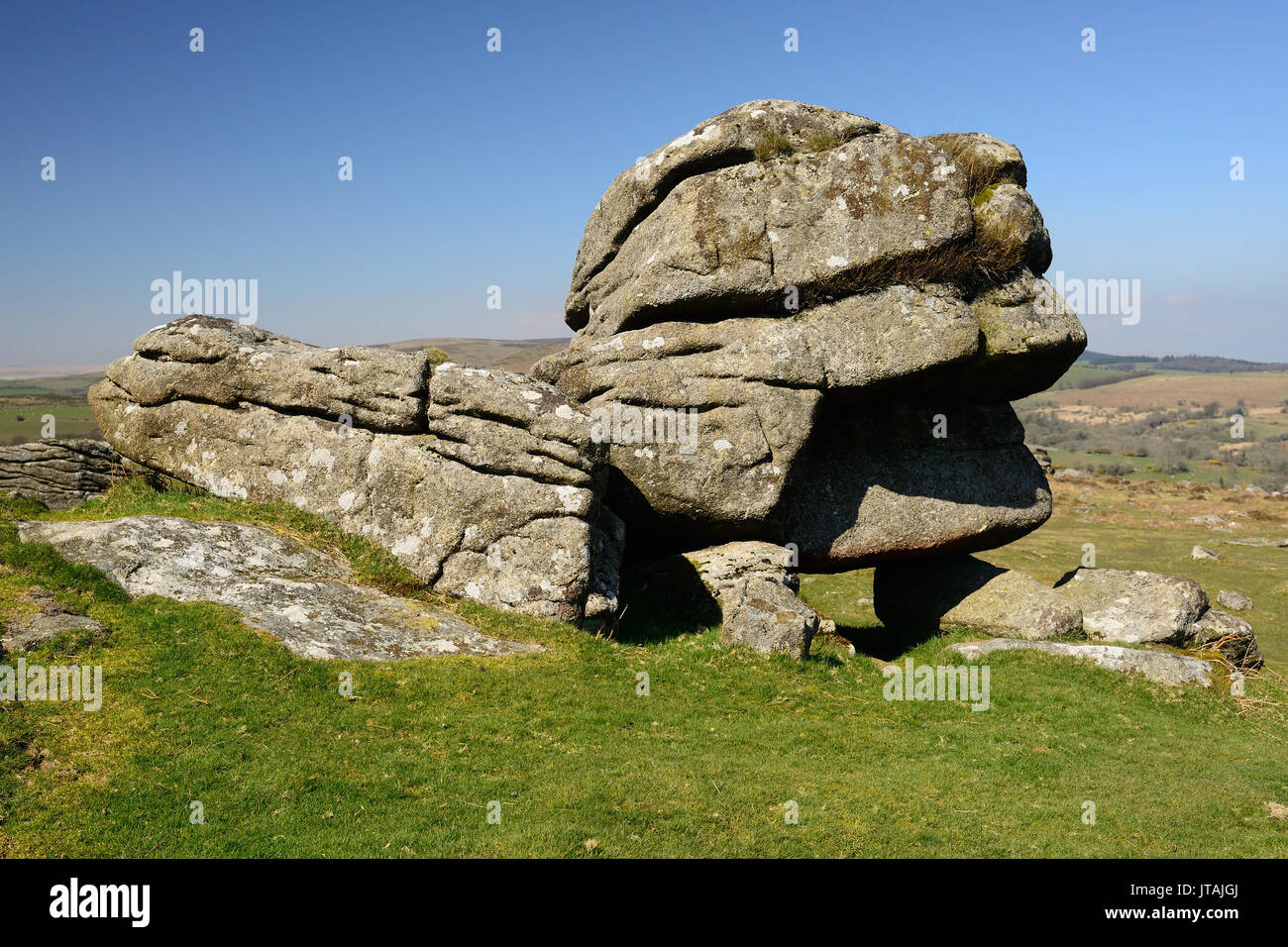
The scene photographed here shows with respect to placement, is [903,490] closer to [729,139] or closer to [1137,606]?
[1137,606]

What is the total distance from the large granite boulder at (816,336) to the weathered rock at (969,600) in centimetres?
125

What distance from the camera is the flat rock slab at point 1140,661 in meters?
18.3

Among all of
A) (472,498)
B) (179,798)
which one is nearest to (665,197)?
(472,498)

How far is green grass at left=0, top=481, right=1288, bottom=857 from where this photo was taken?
389 inches

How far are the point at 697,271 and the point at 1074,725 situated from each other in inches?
517

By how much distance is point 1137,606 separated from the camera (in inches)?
825

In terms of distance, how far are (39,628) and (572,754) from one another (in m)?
8.70

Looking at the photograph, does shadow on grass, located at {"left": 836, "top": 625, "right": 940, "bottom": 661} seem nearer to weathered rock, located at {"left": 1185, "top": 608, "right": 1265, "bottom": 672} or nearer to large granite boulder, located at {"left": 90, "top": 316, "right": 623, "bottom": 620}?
weathered rock, located at {"left": 1185, "top": 608, "right": 1265, "bottom": 672}

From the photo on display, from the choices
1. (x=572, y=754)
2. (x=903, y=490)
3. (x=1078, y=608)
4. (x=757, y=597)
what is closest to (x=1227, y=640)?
(x=1078, y=608)

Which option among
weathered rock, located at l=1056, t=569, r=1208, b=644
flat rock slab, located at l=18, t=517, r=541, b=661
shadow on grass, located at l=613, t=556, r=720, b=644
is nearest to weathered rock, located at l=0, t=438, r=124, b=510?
flat rock slab, located at l=18, t=517, r=541, b=661

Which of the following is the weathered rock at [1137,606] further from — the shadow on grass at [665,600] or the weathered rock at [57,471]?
the weathered rock at [57,471]

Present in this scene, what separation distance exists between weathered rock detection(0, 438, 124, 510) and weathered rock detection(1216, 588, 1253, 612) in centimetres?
3825

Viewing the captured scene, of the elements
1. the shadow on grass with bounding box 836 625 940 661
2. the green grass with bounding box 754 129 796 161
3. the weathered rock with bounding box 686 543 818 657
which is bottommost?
the shadow on grass with bounding box 836 625 940 661

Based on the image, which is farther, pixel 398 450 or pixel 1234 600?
pixel 1234 600
